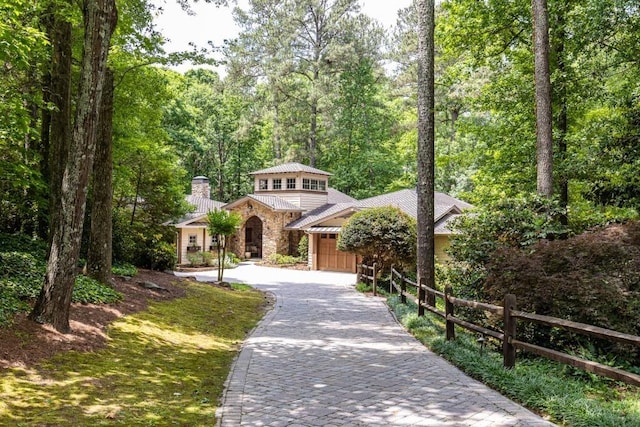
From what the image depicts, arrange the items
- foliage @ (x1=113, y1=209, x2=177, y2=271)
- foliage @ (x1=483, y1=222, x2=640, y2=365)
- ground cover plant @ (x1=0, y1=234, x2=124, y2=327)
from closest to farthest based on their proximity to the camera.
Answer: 1. foliage @ (x1=483, y1=222, x2=640, y2=365)
2. ground cover plant @ (x1=0, y1=234, x2=124, y2=327)
3. foliage @ (x1=113, y1=209, x2=177, y2=271)

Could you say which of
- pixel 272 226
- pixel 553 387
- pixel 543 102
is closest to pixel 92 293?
pixel 553 387

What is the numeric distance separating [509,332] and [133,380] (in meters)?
4.96

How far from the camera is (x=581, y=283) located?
6.93 m

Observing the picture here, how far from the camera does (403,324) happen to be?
1102 cm

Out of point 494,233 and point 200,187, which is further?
point 200,187

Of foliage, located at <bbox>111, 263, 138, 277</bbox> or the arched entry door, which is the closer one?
foliage, located at <bbox>111, 263, 138, 277</bbox>

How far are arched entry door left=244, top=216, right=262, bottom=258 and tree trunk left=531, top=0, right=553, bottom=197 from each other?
2762 centimetres

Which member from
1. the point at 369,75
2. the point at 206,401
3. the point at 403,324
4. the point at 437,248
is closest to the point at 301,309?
the point at 403,324

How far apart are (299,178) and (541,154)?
76.0ft

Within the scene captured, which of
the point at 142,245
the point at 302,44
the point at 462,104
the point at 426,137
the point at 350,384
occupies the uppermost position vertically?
the point at 302,44

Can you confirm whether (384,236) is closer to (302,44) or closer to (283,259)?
(283,259)

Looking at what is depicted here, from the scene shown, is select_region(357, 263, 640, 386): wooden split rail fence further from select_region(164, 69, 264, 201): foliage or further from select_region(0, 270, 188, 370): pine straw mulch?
select_region(164, 69, 264, 201): foliage

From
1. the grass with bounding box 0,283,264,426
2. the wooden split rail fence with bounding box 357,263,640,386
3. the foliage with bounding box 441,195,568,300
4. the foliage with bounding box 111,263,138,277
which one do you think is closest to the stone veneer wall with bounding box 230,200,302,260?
the foliage with bounding box 111,263,138,277

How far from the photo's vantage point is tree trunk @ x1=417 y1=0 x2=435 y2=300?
36.4 feet
